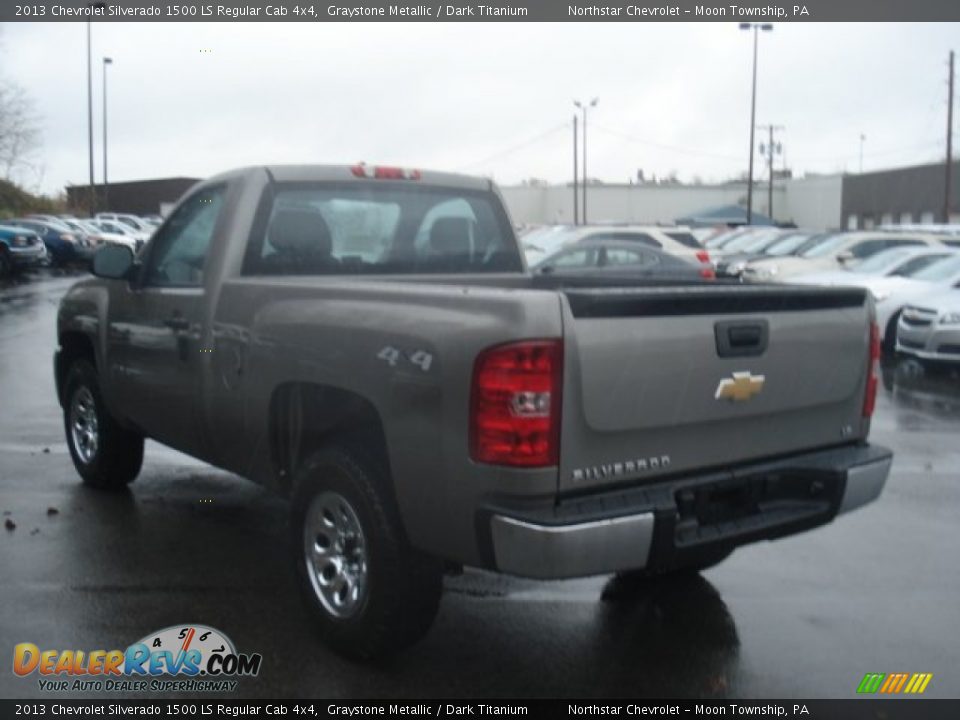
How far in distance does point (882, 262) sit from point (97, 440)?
544 inches

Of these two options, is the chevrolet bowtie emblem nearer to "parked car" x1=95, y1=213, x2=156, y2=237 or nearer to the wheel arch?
the wheel arch

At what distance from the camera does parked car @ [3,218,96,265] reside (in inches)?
1389

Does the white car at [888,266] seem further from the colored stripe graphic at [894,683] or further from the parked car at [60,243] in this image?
the parked car at [60,243]

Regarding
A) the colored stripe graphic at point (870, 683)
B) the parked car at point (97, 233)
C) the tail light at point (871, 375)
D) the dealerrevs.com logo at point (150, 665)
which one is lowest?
the dealerrevs.com logo at point (150, 665)

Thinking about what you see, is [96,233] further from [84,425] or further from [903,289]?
[84,425]

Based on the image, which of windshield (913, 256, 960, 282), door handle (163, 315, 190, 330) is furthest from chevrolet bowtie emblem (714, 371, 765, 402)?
windshield (913, 256, 960, 282)

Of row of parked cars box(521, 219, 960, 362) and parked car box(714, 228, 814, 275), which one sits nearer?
row of parked cars box(521, 219, 960, 362)

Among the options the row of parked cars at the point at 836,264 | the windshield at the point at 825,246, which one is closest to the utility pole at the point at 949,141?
the row of parked cars at the point at 836,264

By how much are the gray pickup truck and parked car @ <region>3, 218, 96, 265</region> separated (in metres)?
32.0

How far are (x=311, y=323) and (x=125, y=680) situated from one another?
1581 mm

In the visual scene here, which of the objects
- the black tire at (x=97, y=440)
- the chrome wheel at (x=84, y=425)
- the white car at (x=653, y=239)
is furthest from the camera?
the white car at (x=653, y=239)

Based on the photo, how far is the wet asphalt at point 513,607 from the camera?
13.8 ft

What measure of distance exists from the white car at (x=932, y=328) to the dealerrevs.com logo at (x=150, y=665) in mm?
10648

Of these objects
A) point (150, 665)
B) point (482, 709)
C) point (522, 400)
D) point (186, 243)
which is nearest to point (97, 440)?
point (186, 243)
